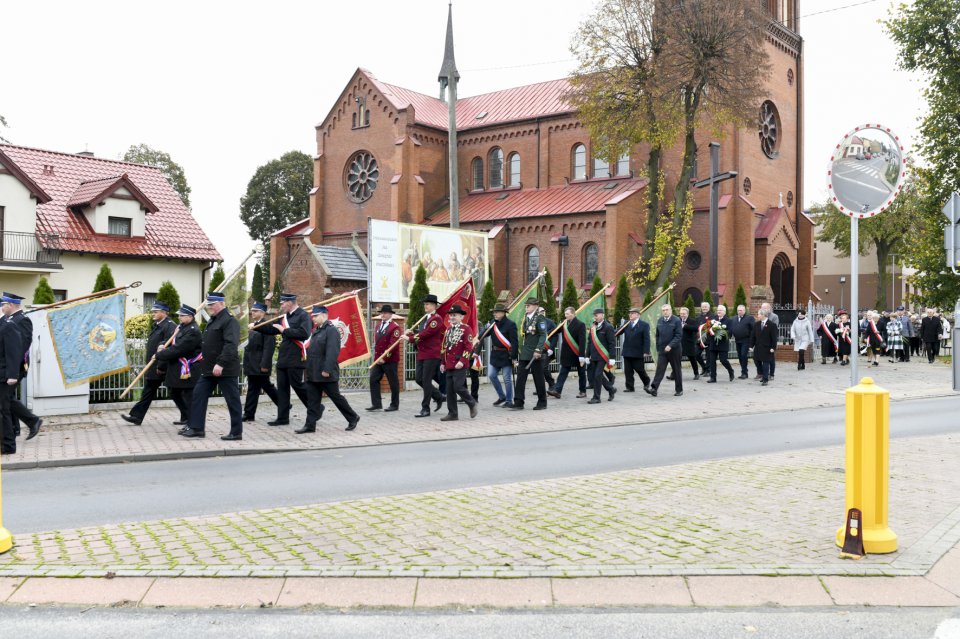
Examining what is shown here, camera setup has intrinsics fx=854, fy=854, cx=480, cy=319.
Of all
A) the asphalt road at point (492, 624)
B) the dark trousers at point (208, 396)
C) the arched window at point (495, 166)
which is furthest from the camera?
the arched window at point (495, 166)

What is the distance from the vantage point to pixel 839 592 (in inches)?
187

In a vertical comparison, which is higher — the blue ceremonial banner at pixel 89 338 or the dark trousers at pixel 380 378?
the blue ceremonial banner at pixel 89 338

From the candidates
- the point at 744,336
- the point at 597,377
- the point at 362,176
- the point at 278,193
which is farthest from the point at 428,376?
the point at 278,193

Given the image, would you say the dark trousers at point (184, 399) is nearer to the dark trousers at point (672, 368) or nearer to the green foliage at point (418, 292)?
the dark trousers at point (672, 368)

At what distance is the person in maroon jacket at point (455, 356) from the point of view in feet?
44.7

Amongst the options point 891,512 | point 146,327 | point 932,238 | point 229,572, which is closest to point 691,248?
point 932,238

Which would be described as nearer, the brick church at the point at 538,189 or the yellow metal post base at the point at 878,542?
the yellow metal post base at the point at 878,542

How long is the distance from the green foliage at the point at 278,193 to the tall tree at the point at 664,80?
37.3 m

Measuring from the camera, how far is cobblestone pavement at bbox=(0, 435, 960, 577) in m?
5.15

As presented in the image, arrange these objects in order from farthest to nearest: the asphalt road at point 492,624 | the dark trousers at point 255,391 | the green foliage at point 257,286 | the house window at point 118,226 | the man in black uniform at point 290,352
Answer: the green foliage at point 257,286 < the house window at point 118,226 < the dark trousers at point 255,391 < the man in black uniform at point 290,352 < the asphalt road at point 492,624

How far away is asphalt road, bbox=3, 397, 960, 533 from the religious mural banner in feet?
28.3

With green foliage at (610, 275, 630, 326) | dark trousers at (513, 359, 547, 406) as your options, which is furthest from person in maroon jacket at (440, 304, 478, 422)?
green foliage at (610, 275, 630, 326)

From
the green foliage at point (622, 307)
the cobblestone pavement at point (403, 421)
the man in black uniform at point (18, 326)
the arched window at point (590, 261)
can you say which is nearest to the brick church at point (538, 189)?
the arched window at point (590, 261)

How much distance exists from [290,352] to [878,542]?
898 cm
